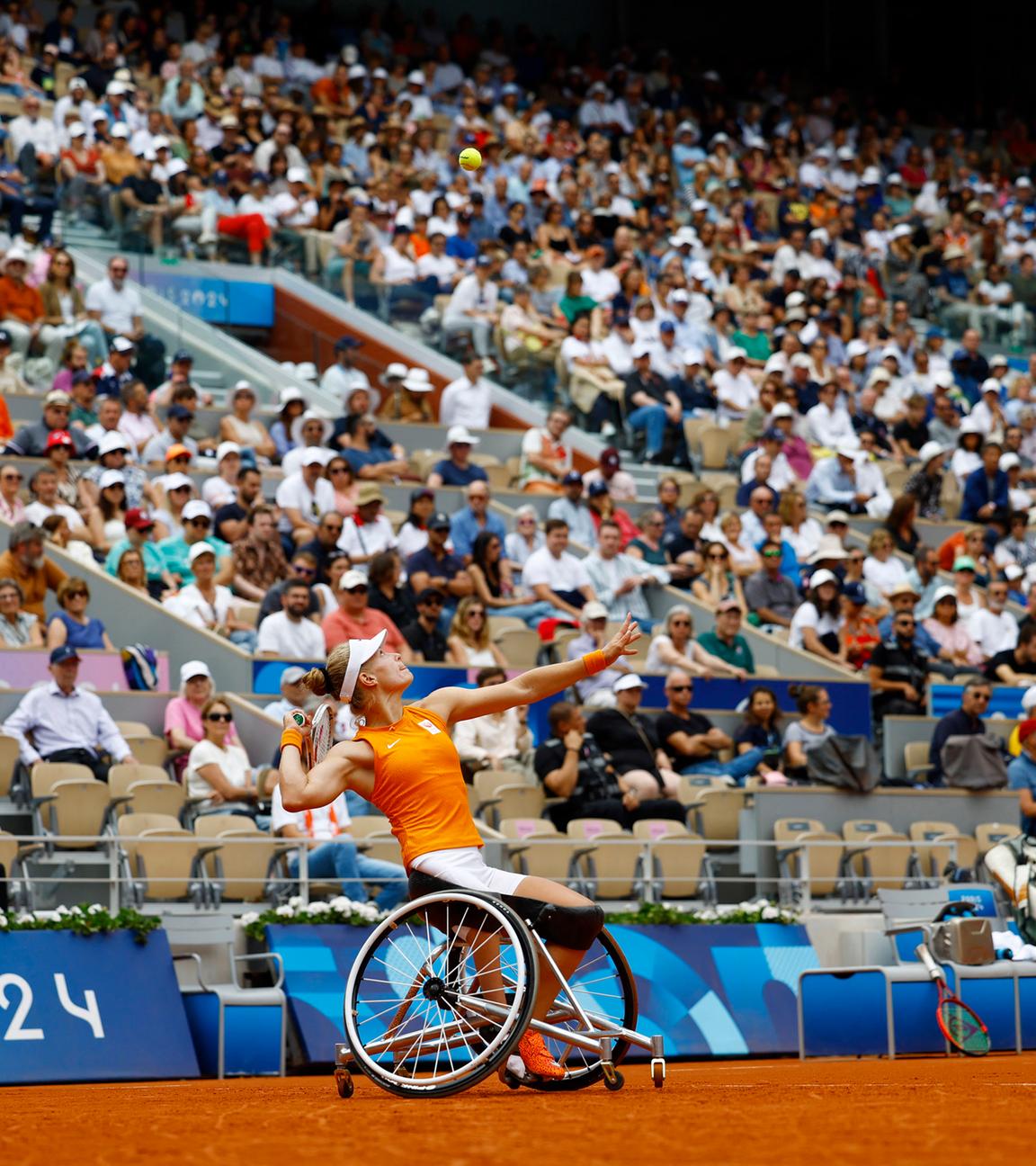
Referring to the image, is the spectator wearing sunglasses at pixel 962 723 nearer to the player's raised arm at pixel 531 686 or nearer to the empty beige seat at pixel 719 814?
the empty beige seat at pixel 719 814

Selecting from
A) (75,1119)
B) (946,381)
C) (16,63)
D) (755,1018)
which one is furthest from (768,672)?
(16,63)

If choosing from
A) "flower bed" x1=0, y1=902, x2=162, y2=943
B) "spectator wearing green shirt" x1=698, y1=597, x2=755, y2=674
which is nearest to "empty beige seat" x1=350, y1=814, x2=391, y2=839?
"flower bed" x1=0, y1=902, x2=162, y2=943

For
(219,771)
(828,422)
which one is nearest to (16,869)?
(219,771)

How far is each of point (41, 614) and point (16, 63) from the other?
11.1m

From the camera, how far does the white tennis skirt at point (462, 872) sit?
7.09 m

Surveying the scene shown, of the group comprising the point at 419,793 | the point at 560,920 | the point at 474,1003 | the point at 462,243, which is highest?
the point at 462,243

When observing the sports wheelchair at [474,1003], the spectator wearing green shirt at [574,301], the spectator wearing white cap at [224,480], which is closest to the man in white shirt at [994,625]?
the spectator wearing green shirt at [574,301]

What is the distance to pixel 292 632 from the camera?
14453 mm

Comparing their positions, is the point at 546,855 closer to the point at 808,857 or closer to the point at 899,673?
the point at 808,857

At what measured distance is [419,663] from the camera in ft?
47.8

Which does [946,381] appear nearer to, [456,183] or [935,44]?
[456,183]

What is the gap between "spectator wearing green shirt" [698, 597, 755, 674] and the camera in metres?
16.1

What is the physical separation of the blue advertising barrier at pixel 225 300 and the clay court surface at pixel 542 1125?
45.0ft

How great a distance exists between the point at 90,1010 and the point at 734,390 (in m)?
13.1
